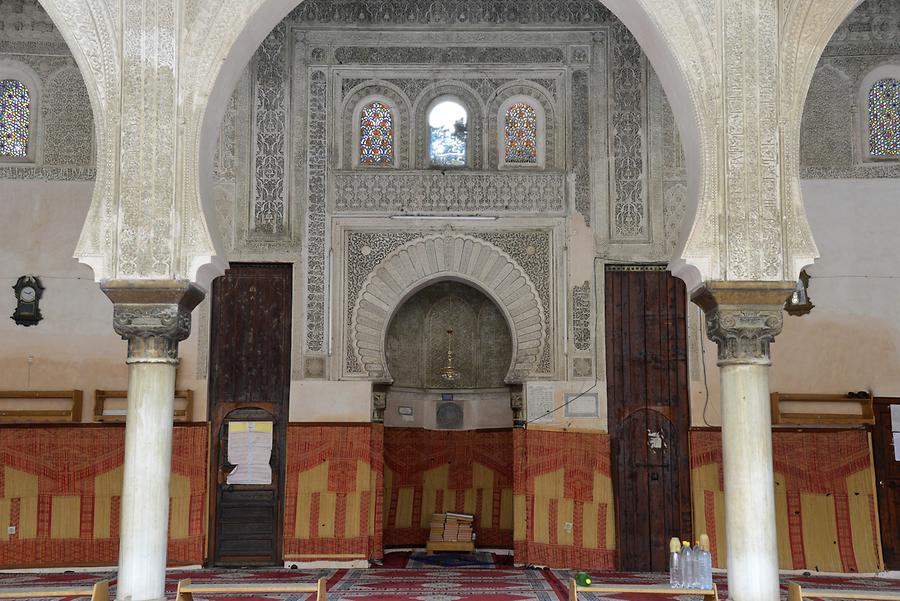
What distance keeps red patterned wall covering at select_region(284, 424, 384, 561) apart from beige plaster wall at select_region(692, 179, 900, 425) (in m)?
3.37

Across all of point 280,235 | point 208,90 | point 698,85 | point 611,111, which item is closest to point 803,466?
point 611,111

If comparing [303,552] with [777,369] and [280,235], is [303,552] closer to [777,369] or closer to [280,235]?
[280,235]

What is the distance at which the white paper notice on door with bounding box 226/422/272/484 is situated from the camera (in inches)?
414

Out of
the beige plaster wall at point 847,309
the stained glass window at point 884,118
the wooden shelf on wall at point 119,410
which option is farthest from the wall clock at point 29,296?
the stained glass window at point 884,118

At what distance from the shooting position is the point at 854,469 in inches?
402

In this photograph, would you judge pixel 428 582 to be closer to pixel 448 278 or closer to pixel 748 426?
pixel 448 278

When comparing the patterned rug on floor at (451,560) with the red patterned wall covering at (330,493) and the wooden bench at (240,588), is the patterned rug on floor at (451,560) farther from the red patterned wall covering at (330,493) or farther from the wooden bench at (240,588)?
the wooden bench at (240,588)

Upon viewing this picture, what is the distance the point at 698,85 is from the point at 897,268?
4.47 m

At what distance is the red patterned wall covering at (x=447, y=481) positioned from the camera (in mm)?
12172

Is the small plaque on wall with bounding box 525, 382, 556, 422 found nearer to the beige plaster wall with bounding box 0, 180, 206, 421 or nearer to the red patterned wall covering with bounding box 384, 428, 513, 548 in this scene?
the red patterned wall covering with bounding box 384, 428, 513, 548

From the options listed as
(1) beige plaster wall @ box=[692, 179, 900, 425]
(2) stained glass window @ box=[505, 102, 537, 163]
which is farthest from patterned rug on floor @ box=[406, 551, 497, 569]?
(2) stained glass window @ box=[505, 102, 537, 163]

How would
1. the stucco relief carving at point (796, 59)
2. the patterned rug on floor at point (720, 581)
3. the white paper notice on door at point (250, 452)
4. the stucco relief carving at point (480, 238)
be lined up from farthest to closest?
the stucco relief carving at point (480, 238), the white paper notice on door at point (250, 452), the patterned rug on floor at point (720, 581), the stucco relief carving at point (796, 59)

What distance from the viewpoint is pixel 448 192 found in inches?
428

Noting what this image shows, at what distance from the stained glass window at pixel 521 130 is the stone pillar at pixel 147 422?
16.2ft
